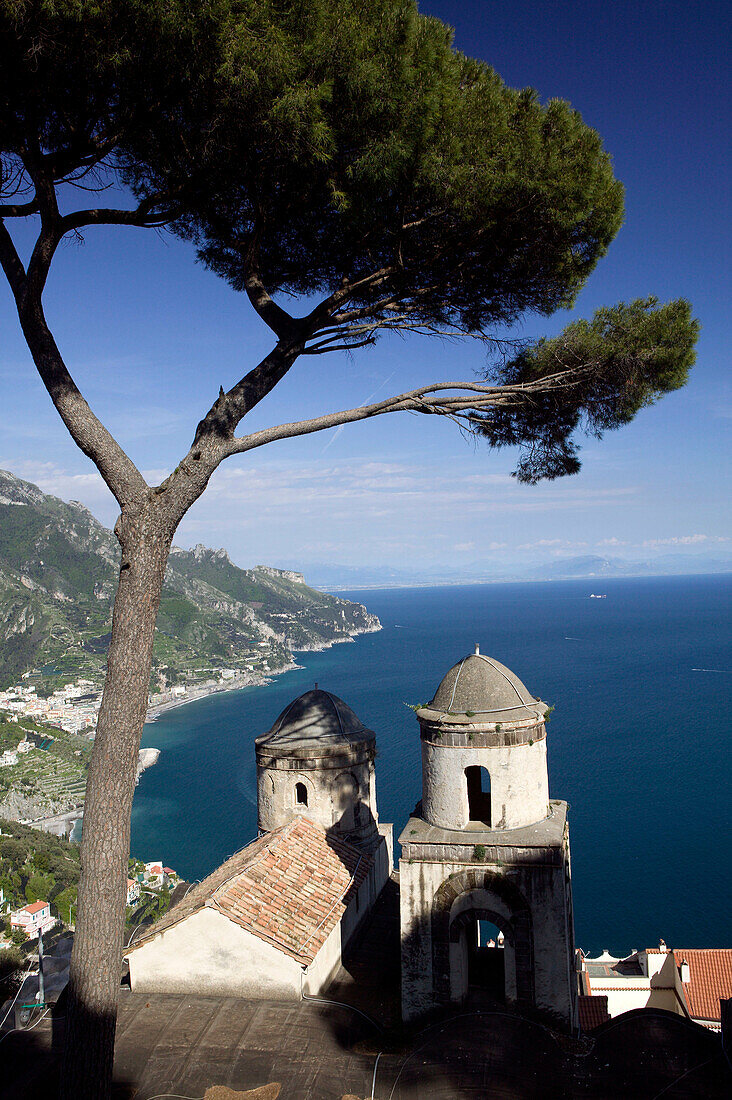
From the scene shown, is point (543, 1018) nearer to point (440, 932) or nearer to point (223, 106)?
point (440, 932)

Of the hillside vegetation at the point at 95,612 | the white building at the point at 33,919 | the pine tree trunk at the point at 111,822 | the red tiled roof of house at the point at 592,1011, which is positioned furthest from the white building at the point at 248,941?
the hillside vegetation at the point at 95,612

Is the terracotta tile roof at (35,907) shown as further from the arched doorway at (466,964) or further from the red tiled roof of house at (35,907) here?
the arched doorway at (466,964)

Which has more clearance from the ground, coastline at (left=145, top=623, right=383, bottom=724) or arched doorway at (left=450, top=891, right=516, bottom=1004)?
arched doorway at (left=450, top=891, right=516, bottom=1004)

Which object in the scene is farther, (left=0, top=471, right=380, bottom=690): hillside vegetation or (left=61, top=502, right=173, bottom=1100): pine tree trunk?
(left=0, top=471, right=380, bottom=690): hillside vegetation

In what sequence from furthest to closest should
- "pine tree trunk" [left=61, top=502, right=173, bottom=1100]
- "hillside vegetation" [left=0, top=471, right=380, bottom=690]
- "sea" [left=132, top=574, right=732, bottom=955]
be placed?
"hillside vegetation" [left=0, top=471, right=380, bottom=690]
"sea" [left=132, top=574, right=732, bottom=955]
"pine tree trunk" [left=61, top=502, right=173, bottom=1100]

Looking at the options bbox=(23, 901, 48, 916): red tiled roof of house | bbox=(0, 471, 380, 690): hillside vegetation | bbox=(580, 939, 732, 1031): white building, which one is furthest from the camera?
bbox=(0, 471, 380, 690): hillside vegetation

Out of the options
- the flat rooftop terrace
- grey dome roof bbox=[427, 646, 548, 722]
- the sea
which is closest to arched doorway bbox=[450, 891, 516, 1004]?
the flat rooftop terrace

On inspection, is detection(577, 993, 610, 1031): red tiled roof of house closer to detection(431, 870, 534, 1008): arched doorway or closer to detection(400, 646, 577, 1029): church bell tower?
detection(400, 646, 577, 1029): church bell tower

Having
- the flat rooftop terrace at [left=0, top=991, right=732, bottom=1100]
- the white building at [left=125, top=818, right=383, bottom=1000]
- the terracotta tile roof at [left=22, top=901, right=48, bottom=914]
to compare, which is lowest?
the terracotta tile roof at [left=22, top=901, right=48, bottom=914]
